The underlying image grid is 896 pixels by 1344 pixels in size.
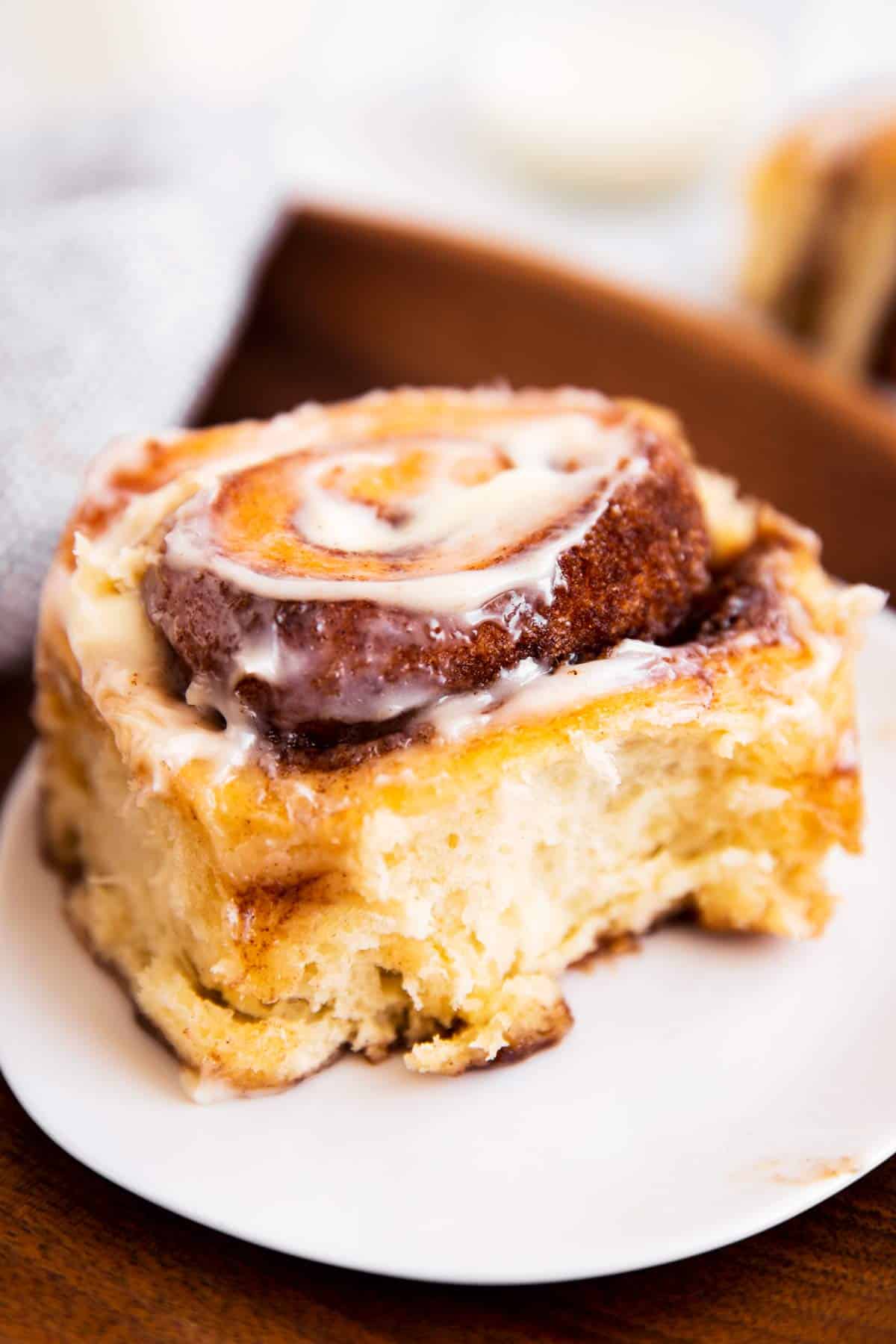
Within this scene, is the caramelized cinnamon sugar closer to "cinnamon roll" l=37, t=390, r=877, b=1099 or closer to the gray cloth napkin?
"cinnamon roll" l=37, t=390, r=877, b=1099

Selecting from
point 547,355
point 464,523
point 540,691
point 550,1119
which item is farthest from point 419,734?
point 547,355

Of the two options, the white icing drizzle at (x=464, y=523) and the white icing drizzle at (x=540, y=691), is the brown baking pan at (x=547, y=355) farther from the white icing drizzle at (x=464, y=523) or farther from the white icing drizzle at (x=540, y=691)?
the white icing drizzle at (x=540, y=691)

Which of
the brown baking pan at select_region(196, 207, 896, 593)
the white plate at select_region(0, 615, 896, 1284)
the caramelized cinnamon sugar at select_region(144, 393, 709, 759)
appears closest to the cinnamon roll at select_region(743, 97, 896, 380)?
the brown baking pan at select_region(196, 207, 896, 593)

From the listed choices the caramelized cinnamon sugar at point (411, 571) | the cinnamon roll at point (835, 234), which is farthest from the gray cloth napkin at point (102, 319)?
the cinnamon roll at point (835, 234)

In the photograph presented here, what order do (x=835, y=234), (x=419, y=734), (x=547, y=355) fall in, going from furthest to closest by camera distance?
1. (x=835, y=234)
2. (x=547, y=355)
3. (x=419, y=734)

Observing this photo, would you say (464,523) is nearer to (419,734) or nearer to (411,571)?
(411,571)

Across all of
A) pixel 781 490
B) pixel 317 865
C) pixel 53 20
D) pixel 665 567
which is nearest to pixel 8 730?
pixel 317 865

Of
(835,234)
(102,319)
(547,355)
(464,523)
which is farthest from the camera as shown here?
(835,234)

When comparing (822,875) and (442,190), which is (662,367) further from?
(442,190)
